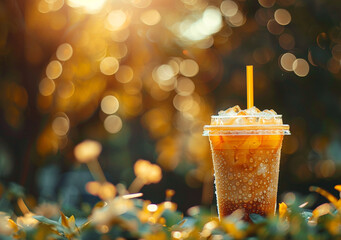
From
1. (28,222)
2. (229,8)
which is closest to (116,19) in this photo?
(229,8)

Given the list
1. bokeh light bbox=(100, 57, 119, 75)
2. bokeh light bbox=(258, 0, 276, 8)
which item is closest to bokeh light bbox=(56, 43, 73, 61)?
bokeh light bbox=(100, 57, 119, 75)

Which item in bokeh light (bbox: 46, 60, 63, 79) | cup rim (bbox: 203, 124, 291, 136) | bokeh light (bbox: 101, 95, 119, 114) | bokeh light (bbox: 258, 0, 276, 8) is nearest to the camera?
cup rim (bbox: 203, 124, 291, 136)

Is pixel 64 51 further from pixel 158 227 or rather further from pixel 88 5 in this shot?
pixel 158 227

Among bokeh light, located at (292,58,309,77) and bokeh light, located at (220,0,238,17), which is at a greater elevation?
bokeh light, located at (220,0,238,17)

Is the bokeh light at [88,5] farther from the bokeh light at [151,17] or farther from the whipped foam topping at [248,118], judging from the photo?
the whipped foam topping at [248,118]

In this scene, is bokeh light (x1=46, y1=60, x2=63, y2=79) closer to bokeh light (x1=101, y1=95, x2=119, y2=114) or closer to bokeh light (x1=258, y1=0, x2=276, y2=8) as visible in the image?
bokeh light (x1=101, y1=95, x2=119, y2=114)

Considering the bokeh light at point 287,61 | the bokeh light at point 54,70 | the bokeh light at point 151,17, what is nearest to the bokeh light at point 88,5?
the bokeh light at point 54,70
